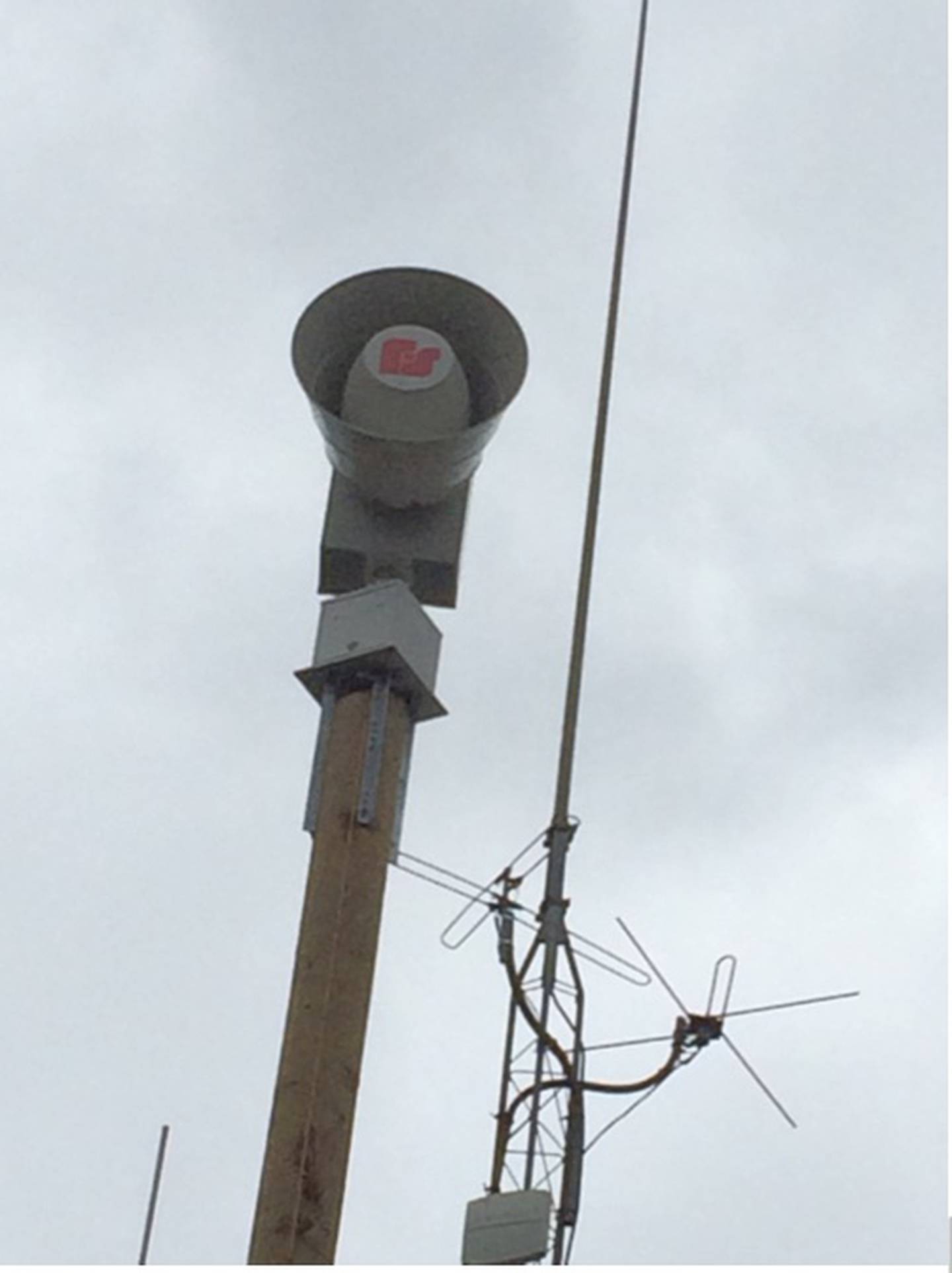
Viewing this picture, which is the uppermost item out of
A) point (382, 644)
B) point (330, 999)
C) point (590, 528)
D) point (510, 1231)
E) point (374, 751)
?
point (590, 528)

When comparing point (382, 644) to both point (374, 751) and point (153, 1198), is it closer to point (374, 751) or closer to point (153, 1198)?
point (374, 751)

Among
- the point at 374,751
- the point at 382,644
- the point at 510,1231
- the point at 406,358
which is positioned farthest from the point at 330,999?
the point at 406,358

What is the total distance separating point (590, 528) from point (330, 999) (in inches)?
128

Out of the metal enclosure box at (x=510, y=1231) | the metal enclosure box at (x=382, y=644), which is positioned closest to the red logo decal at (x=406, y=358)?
the metal enclosure box at (x=382, y=644)

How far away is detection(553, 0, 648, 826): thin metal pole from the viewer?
9.47 m

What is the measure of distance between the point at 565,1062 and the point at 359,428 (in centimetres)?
291

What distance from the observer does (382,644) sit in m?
8.48

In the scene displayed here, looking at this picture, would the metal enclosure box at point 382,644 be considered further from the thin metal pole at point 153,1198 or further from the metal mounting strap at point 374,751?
the thin metal pole at point 153,1198

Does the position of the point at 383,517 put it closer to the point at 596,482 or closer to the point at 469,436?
the point at 469,436

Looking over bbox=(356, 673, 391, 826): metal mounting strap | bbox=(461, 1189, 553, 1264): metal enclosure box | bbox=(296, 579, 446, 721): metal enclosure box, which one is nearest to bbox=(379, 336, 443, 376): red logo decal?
bbox=(296, 579, 446, 721): metal enclosure box

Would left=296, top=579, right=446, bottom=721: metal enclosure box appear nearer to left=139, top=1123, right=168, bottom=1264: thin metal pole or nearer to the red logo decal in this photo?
the red logo decal

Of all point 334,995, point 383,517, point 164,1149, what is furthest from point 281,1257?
point 164,1149

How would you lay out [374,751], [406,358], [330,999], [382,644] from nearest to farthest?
1. [330,999]
2. [374,751]
3. [382,644]
4. [406,358]

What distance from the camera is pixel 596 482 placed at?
403 inches
